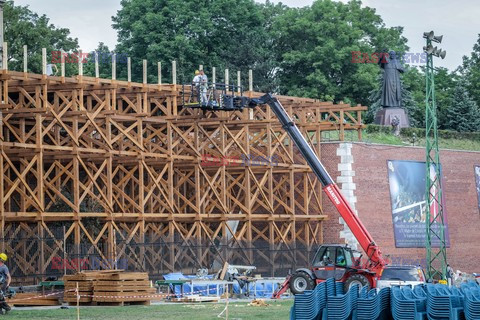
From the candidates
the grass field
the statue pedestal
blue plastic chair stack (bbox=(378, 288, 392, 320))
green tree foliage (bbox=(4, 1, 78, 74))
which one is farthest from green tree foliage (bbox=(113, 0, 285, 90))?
blue plastic chair stack (bbox=(378, 288, 392, 320))

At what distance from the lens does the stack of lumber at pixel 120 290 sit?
3962 centimetres

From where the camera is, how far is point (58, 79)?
48.3m

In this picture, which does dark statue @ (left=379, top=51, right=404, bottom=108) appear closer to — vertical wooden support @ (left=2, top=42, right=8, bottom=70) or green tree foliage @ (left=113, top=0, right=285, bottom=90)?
green tree foliage @ (left=113, top=0, right=285, bottom=90)

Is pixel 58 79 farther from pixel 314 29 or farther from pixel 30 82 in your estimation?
pixel 314 29

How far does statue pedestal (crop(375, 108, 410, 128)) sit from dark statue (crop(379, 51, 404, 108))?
0.84 meters

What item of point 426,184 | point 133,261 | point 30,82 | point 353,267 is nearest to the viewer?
point 353,267

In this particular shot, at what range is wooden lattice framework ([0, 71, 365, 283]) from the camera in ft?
158

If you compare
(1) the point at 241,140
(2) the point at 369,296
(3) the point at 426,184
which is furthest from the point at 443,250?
(2) the point at 369,296

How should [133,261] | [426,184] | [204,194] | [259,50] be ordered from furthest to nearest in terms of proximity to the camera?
[259,50]
[426,184]
[204,194]
[133,261]

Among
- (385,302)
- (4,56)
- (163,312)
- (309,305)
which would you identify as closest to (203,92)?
(4,56)

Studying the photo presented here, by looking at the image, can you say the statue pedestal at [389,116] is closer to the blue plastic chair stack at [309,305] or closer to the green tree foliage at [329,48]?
the green tree foliage at [329,48]

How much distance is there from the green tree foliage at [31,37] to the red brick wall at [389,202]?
68.8 ft

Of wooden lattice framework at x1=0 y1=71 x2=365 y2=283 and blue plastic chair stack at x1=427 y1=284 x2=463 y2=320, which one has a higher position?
wooden lattice framework at x1=0 y1=71 x2=365 y2=283

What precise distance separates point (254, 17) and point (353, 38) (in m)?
6.69
